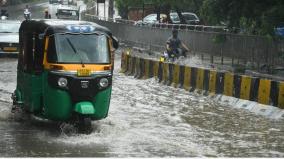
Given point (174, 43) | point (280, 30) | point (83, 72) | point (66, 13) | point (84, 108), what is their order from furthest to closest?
1. point (66, 13)
2. point (174, 43)
3. point (280, 30)
4. point (83, 72)
5. point (84, 108)

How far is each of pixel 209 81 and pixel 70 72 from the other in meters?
8.37

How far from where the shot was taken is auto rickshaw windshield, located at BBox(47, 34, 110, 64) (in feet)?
42.6

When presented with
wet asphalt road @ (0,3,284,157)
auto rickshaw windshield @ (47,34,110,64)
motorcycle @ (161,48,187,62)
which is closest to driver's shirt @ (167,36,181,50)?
motorcycle @ (161,48,187,62)

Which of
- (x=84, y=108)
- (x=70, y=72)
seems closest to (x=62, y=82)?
(x=70, y=72)

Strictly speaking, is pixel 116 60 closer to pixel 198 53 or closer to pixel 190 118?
pixel 198 53

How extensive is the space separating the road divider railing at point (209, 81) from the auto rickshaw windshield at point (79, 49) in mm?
5260

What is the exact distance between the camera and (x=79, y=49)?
43.2 ft

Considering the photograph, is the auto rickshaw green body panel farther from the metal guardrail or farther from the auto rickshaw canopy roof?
the metal guardrail

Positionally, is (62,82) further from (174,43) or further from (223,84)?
(174,43)

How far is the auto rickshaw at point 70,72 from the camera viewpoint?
1275cm

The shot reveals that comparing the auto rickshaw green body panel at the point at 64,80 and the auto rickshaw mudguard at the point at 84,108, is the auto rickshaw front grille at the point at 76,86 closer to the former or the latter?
the auto rickshaw green body panel at the point at 64,80

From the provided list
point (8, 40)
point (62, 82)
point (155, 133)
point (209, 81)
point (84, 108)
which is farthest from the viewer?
point (8, 40)

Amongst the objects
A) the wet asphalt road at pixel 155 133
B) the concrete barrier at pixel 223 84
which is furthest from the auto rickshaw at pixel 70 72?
the concrete barrier at pixel 223 84

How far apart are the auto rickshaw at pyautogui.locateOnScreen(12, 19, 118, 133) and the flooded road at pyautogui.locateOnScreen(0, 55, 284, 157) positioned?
470 mm
